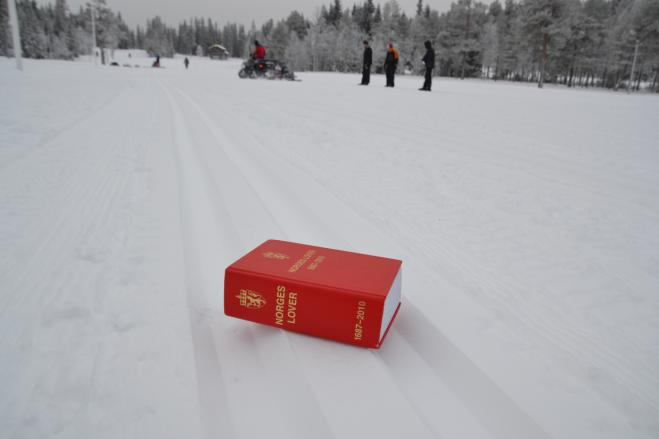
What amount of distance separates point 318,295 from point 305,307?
9 centimetres

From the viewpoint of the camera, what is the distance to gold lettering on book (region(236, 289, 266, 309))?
1.45 m

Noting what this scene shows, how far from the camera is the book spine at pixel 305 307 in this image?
52.3 inches

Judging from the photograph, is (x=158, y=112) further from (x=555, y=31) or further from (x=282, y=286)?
(x=555, y=31)

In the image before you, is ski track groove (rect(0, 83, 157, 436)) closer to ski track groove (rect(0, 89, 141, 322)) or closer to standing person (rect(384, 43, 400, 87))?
ski track groove (rect(0, 89, 141, 322))

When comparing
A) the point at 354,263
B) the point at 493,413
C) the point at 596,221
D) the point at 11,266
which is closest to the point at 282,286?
the point at 354,263

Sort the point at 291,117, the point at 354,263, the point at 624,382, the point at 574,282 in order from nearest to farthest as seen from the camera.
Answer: the point at 624,382 < the point at 354,263 < the point at 574,282 < the point at 291,117

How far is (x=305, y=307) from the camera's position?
1401mm

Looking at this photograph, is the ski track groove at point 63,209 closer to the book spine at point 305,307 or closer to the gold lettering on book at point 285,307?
the book spine at point 305,307

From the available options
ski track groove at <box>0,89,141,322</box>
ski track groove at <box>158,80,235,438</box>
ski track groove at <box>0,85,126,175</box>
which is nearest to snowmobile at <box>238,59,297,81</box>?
ski track groove at <box>0,85,126,175</box>

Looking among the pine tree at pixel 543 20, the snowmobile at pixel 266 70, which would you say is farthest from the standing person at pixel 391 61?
the pine tree at pixel 543 20

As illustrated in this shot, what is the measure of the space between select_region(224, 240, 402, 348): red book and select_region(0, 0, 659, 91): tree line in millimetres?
25956

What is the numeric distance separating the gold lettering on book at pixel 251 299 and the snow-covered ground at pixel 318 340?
132mm

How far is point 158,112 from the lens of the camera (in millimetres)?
6918

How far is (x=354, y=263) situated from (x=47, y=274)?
149cm
